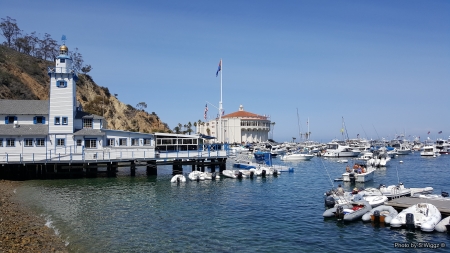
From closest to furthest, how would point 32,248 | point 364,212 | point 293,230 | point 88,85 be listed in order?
point 32,248 < point 293,230 < point 364,212 < point 88,85

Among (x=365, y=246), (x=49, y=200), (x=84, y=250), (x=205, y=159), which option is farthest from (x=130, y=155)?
(x=365, y=246)

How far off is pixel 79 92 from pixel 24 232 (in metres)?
76.5

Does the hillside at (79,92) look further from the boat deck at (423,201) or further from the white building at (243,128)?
the boat deck at (423,201)

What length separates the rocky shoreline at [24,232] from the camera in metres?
18.7

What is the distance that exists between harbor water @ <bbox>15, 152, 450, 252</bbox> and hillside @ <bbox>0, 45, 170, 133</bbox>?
38743 millimetres

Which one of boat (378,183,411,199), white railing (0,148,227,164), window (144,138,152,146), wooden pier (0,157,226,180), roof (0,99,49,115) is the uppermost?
roof (0,99,49,115)

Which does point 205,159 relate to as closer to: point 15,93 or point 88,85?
point 15,93

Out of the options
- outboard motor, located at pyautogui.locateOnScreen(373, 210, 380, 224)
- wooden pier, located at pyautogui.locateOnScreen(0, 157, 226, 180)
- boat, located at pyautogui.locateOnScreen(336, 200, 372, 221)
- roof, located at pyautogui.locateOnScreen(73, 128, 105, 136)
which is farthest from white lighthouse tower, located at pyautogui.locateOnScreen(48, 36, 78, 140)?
outboard motor, located at pyautogui.locateOnScreen(373, 210, 380, 224)

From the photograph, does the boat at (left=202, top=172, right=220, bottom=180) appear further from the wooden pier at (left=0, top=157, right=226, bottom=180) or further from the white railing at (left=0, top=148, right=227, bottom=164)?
the wooden pier at (left=0, top=157, right=226, bottom=180)

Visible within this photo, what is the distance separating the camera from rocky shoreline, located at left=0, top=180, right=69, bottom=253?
1866cm

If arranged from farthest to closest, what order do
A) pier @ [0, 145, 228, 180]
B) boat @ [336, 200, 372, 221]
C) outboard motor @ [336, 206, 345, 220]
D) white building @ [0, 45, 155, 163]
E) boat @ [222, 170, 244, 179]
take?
boat @ [222, 170, 244, 179] < white building @ [0, 45, 155, 163] < pier @ [0, 145, 228, 180] < outboard motor @ [336, 206, 345, 220] < boat @ [336, 200, 372, 221]

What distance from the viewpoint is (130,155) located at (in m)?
49.1

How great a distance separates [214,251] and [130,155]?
3122cm

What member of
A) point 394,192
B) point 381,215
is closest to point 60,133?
point 381,215
